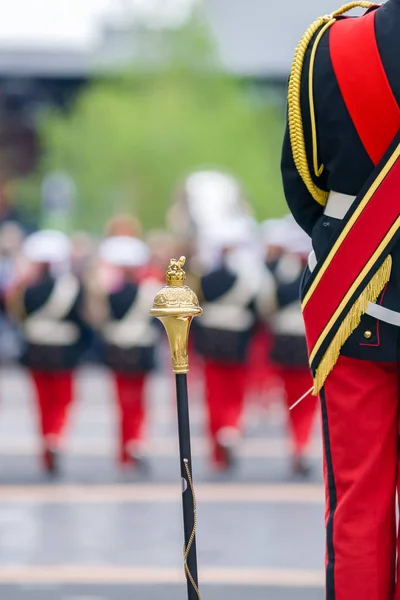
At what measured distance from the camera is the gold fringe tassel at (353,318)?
3740 millimetres

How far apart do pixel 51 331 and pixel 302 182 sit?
252 inches

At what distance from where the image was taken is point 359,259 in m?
3.75

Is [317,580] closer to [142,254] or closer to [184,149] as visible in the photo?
[142,254]

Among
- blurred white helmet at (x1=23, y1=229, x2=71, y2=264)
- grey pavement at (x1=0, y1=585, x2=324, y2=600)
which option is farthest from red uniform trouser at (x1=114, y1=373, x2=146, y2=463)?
grey pavement at (x1=0, y1=585, x2=324, y2=600)

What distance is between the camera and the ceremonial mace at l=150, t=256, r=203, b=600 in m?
3.68

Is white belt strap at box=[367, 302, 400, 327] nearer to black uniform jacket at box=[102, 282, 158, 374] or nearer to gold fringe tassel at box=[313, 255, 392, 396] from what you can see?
gold fringe tassel at box=[313, 255, 392, 396]

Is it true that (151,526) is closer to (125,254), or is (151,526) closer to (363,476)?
(125,254)

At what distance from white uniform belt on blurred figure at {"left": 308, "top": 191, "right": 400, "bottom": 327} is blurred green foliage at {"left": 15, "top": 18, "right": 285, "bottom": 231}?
33.8 metres

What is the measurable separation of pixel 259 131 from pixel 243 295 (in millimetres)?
29656

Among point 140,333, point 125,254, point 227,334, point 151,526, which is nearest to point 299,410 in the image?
point 227,334

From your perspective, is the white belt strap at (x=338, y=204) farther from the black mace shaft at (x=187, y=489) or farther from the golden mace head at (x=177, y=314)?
the black mace shaft at (x=187, y=489)

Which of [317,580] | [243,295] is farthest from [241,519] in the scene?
[243,295]

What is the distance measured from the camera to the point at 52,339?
10180mm

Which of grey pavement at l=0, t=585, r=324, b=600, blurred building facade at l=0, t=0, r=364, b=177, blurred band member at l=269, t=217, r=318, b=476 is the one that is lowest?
grey pavement at l=0, t=585, r=324, b=600
